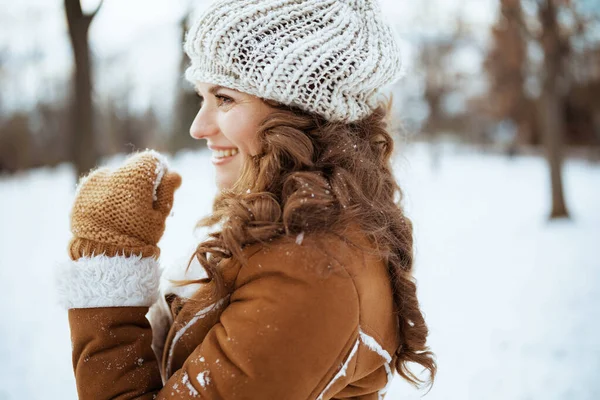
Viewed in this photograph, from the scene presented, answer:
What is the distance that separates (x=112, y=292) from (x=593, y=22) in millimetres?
21756

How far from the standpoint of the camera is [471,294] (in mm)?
5777

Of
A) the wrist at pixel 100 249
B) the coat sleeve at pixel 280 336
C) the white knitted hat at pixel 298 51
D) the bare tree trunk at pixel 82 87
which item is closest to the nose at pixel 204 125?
the white knitted hat at pixel 298 51

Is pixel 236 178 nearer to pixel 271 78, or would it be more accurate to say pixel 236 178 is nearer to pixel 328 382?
pixel 271 78

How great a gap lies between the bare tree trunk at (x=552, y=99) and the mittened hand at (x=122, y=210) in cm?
990

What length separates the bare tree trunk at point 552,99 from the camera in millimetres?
9273

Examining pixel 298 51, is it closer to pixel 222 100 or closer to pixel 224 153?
pixel 222 100

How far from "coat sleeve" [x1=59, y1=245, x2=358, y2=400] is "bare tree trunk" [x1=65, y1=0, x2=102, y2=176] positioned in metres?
3.32

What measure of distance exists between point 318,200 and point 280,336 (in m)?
0.35

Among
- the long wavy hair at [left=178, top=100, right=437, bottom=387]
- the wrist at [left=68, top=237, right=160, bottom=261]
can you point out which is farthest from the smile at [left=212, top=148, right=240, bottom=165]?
the wrist at [left=68, top=237, right=160, bottom=261]

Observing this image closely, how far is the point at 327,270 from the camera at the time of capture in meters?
1.09

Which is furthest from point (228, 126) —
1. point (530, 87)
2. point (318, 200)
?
point (530, 87)

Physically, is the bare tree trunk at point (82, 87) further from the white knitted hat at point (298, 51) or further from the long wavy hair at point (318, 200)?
the long wavy hair at point (318, 200)

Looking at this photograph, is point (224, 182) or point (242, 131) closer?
point (242, 131)

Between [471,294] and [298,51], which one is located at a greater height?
[298,51]
